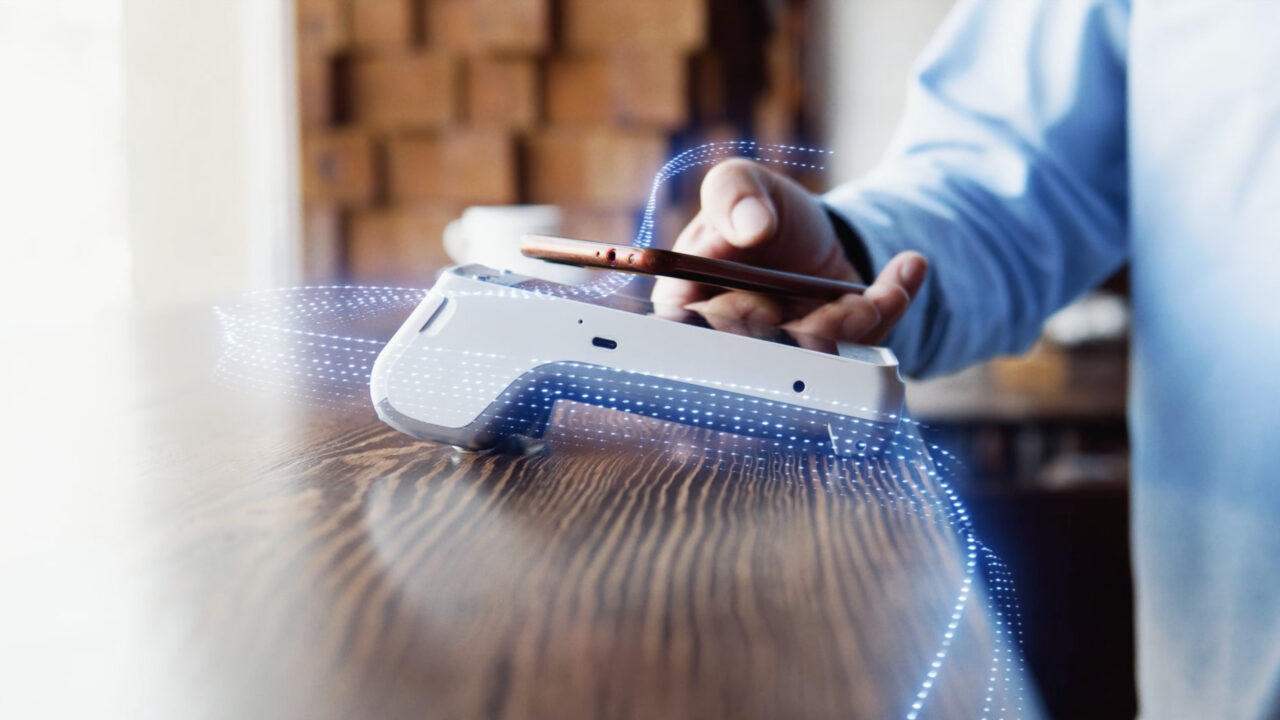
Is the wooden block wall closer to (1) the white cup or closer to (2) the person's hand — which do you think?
(1) the white cup

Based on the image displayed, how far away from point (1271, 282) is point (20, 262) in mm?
1140

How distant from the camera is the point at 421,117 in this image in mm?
1537

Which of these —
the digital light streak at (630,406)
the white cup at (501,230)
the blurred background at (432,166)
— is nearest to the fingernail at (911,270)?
the digital light streak at (630,406)

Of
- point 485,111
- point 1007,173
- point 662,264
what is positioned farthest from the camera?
point 485,111

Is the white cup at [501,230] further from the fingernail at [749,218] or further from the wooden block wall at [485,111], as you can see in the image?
the fingernail at [749,218]

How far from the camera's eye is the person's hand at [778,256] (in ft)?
1.48

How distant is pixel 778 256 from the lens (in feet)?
1.73

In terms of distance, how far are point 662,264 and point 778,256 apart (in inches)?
7.4

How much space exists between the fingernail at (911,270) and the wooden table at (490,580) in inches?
5.0

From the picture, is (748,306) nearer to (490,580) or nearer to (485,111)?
(490,580)

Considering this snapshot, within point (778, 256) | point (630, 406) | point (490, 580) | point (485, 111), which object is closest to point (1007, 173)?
point (778, 256)

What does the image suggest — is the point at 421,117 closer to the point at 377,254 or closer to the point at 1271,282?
the point at 377,254

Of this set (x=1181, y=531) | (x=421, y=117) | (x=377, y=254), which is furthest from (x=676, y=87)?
(x=1181, y=531)

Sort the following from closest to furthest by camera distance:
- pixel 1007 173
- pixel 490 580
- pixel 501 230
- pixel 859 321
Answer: pixel 490 580, pixel 859 321, pixel 1007 173, pixel 501 230
